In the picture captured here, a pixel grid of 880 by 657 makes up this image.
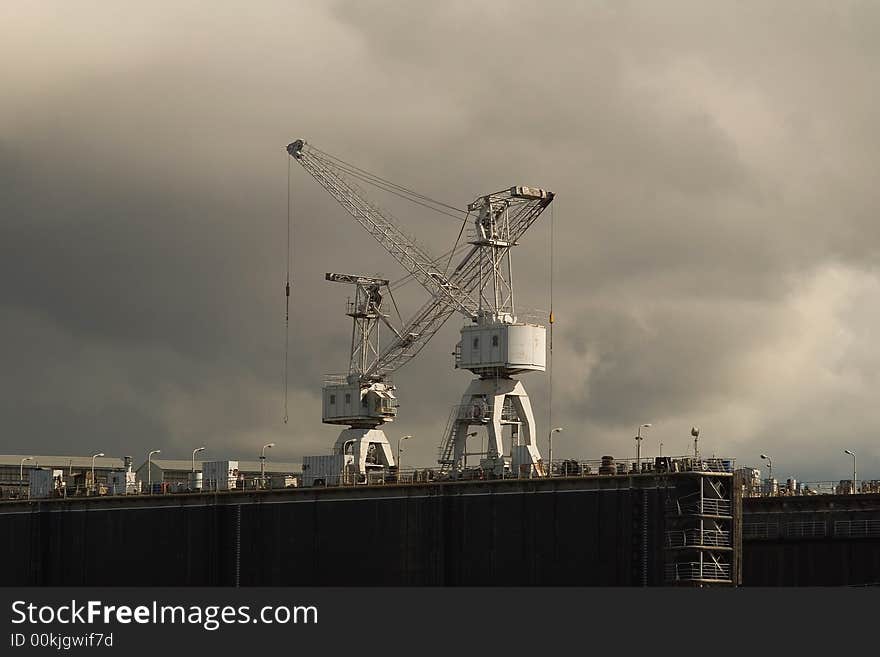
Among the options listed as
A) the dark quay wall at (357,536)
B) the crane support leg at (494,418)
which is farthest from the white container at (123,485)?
the crane support leg at (494,418)

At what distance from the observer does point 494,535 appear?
138000 mm

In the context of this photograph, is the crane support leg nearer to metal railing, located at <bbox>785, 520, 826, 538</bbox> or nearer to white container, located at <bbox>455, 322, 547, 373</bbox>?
white container, located at <bbox>455, 322, 547, 373</bbox>

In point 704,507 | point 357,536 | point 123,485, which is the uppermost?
point 123,485

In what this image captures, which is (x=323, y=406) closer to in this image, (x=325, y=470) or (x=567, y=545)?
(x=325, y=470)

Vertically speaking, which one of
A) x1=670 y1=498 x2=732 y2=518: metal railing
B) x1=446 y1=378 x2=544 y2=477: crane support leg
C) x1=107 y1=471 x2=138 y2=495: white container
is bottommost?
x1=670 y1=498 x2=732 y2=518: metal railing

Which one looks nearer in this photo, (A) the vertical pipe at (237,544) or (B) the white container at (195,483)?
(A) the vertical pipe at (237,544)

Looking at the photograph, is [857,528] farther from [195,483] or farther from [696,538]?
[195,483]

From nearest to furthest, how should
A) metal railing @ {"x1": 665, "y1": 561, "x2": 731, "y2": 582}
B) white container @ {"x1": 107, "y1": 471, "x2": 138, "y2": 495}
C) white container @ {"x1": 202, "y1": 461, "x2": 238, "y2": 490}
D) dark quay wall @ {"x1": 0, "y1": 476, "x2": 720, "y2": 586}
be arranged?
metal railing @ {"x1": 665, "y1": 561, "x2": 731, "y2": 582}, dark quay wall @ {"x1": 0, "y1": 476, "x2": 720, "y2": 586}, white container @ {"x1": 202, "y1": 461, "x2": 238, "y2": 490}, white container @ {"x1": 107, "y1": 471, "x2": 138, "y2": 495}

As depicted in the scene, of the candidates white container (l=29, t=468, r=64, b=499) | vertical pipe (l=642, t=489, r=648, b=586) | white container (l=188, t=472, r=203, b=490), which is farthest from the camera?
white container (l=29, t=468, r=64, b=499)

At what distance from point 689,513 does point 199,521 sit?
5136cm

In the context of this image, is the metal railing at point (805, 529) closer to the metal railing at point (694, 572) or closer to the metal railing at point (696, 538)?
the metal railing at point (696, 538)

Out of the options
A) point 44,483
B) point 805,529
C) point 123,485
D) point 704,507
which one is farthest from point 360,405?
point 704,507

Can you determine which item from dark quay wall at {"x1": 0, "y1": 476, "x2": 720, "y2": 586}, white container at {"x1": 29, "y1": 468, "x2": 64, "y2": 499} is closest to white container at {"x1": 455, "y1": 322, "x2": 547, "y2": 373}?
dark quay wall at {"x1": 0, "y1": 476, "x2": 720, "y2": 586}
